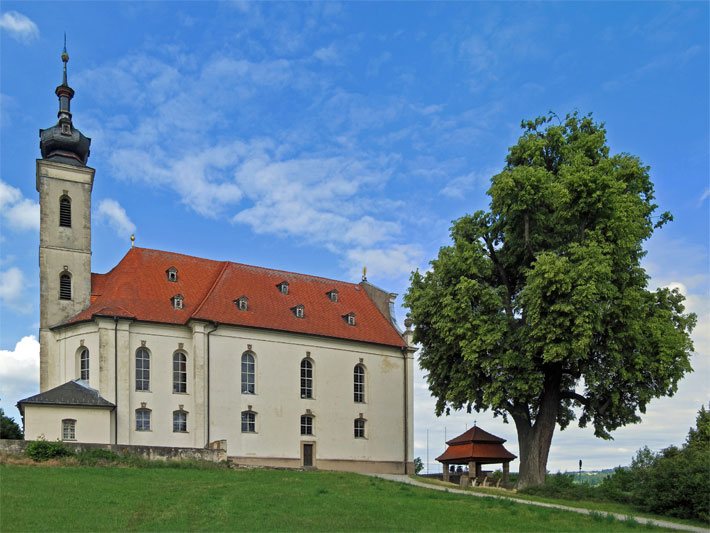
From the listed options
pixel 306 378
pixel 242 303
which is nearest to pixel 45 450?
pixel 242 303

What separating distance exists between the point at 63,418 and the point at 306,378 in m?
13.7

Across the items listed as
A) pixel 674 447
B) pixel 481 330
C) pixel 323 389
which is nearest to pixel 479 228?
pixel 481 330

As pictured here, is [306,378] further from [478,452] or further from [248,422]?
[478,452]

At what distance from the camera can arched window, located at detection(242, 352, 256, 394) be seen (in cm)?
4159

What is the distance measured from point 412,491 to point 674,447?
1189cm

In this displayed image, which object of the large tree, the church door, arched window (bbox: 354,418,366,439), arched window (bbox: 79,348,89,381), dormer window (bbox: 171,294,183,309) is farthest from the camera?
arched window (bbox: 354,418,366,439)

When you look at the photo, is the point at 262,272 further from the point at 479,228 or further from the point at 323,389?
the point at 479,228

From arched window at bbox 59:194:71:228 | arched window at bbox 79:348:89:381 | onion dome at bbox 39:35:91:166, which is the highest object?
onion dome at bbox 39:35:91:166

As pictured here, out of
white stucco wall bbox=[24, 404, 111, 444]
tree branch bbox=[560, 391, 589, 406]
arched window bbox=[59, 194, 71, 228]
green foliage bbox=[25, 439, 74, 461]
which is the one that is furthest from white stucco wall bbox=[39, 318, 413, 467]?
tree branch bbox=[560, 391, 589, 406]

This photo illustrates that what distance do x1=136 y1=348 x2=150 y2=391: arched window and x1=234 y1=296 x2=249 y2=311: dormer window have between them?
5749mm

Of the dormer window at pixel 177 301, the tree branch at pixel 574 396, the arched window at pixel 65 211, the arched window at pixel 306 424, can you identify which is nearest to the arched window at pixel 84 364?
the dormer window at pixel 177 301

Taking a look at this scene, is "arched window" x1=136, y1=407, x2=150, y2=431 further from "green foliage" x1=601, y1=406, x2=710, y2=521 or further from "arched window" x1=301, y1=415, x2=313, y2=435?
"green foliage" x1=601, y1=406, x2=710, y2=521

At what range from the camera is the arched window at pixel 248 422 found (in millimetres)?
40969

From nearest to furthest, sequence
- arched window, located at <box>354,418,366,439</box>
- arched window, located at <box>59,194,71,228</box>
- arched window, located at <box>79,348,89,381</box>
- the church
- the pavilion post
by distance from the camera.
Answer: the pavilion post → the church → arched window, located at <box>79,348,89,381</box> → arched window, located at <box>59,194,71,228</box> → arched window, located at <box>354,418,366,439</box>
